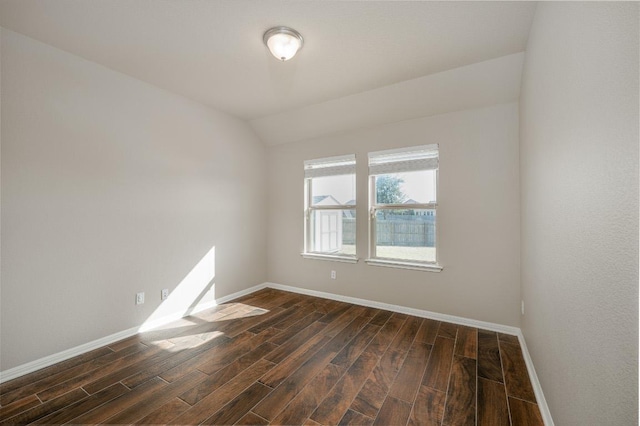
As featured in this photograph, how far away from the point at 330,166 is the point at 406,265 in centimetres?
Answer: 185

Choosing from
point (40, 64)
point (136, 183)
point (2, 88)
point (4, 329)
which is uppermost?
point (40, 64)

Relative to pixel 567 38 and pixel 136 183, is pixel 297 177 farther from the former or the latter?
pixel 567 38

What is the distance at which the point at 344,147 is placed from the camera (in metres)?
4.02

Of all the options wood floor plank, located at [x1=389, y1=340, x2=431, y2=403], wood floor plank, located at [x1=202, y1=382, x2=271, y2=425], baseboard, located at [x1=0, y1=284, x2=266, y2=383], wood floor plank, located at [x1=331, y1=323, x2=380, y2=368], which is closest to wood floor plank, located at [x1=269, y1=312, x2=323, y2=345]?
wood floor plank, located at [x1=331, y1=323, x2=380, y2=368]

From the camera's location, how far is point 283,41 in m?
2.24

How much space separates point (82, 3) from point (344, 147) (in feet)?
9.74

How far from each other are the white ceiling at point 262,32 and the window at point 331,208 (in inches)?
52.6

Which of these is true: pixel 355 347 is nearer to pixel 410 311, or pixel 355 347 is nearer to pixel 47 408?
pixel 410 311

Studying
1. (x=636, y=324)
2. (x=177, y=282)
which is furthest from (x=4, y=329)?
(x=636, y=324)

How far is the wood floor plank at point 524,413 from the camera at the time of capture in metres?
1.69

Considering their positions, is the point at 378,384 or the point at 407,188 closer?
the point at 378,384

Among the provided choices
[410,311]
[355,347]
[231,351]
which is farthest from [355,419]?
[410,311]

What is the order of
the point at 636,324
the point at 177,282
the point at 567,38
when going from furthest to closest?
the point at 177,282 → the point at 567,38 → the point at 636,324

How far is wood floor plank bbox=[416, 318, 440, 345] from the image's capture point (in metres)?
2.80
